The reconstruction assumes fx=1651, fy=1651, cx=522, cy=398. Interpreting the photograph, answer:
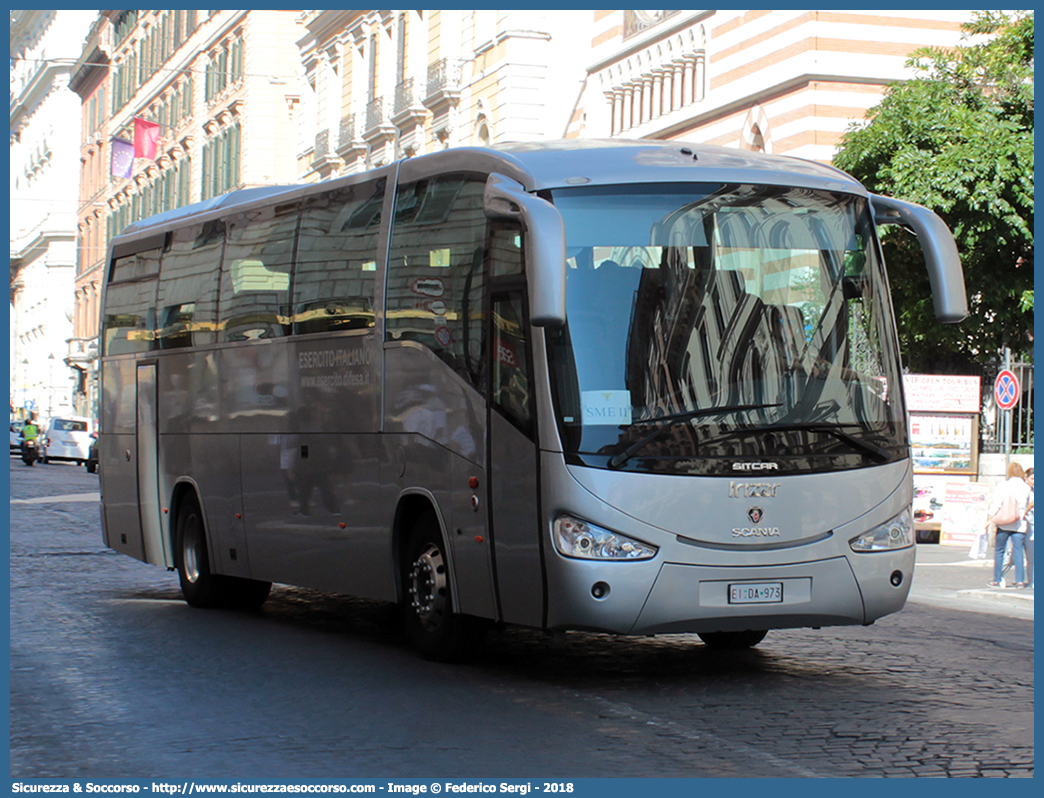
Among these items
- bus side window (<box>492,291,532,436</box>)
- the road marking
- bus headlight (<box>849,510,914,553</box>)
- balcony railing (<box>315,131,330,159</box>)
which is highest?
balcony railing (<box>315,131,330,159</box>)

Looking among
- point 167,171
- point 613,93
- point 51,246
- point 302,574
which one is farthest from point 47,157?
point 302,574

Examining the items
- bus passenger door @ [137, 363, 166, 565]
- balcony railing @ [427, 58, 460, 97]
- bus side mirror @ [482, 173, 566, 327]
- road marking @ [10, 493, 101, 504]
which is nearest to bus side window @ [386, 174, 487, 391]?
bus side mirror @ [482, 173, 566, 327]

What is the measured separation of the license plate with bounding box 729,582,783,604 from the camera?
9062mm

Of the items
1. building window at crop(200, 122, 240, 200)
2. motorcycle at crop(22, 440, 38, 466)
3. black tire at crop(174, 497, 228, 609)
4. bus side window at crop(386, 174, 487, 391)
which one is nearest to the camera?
bus side window at crop(386, 174, 487, 391)

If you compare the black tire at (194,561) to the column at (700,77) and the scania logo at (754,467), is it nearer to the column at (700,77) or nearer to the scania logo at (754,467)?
the scania logo at (754,467)

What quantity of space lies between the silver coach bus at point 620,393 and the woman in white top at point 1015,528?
→ 7.88 meters

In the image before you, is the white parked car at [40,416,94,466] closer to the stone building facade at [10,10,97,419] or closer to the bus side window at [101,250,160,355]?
the stone building facade at [10,10,97,419]

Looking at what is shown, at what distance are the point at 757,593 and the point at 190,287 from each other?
264 inches

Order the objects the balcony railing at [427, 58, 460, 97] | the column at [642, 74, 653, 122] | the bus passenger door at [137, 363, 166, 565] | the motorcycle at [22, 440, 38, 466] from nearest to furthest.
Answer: the bus passenger door at [137, 363, 166, 565] < the column at [642, 74, 653, 122] < the balcony railing at [427, 58, 460, 97] < the motorcycle at [22, 440, 38, 466]

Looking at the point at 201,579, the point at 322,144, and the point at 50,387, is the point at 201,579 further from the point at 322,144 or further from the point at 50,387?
the point at 50,387

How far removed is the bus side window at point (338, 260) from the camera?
11172 millimetres

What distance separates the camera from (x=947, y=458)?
24391mm

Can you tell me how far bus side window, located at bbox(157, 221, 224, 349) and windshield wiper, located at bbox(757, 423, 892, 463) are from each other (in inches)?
231

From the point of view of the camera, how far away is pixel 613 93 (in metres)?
38.7
